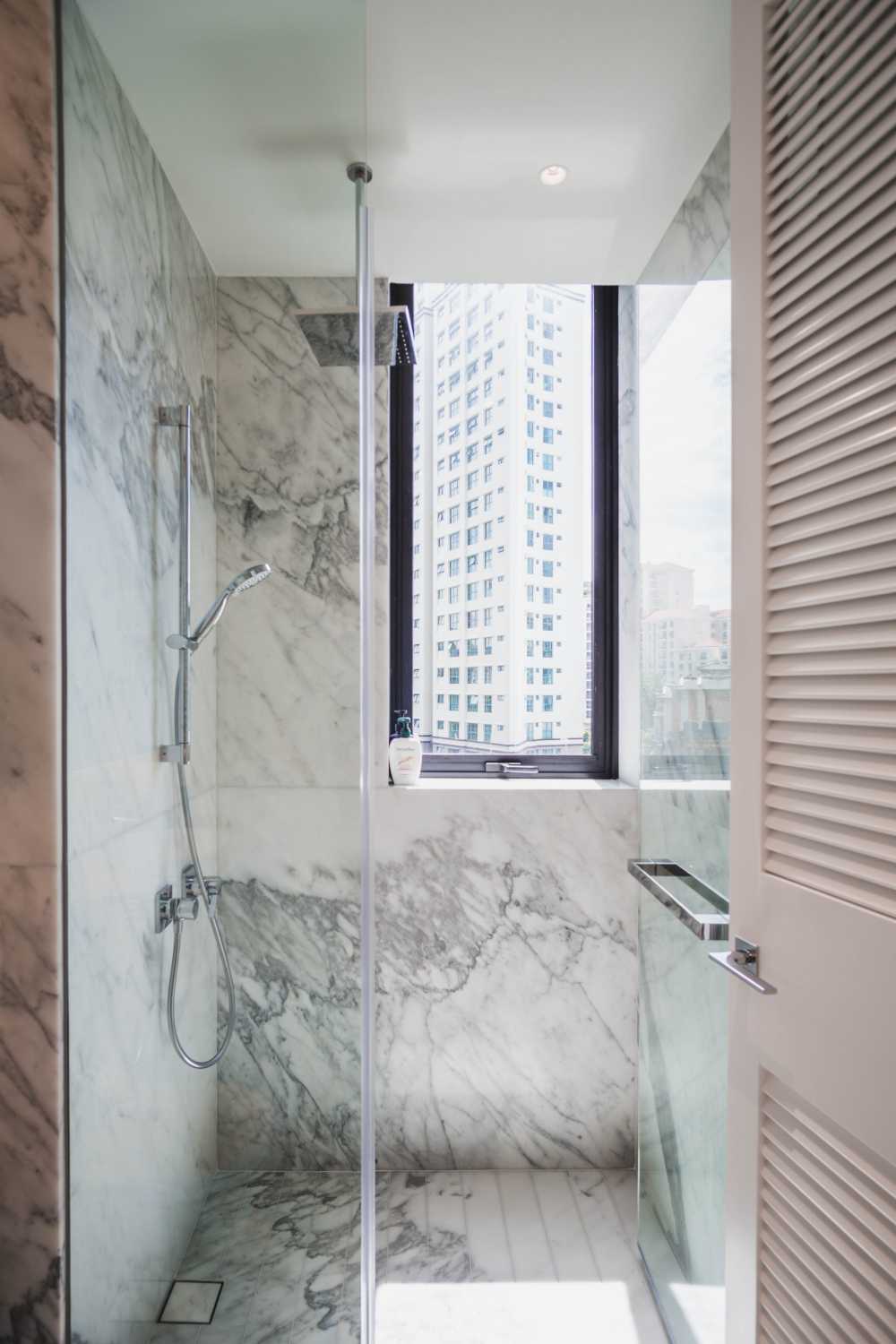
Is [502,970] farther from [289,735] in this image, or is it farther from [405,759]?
[289,735]

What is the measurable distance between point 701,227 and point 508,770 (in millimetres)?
1413

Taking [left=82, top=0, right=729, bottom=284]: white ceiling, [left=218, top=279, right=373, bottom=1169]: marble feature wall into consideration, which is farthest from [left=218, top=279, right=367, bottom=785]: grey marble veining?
[left=82, top=0, right=729, bottom=284]: white ceiling

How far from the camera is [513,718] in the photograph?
7.42 feet

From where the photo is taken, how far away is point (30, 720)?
1089 millimetres

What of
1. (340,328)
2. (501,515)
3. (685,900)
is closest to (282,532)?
(340,328)

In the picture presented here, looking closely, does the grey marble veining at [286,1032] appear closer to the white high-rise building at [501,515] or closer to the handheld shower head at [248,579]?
the handheld shower head at [248,579]

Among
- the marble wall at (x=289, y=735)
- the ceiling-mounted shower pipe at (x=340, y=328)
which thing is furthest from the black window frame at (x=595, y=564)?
→ the marble wall at (x=289, y=735)

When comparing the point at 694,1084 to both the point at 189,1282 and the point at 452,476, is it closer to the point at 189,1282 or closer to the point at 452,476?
the point at 189,1282

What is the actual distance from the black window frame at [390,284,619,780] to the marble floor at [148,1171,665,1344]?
3.57 feet

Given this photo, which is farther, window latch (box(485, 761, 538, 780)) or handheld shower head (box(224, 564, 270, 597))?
window latch (box(485, 761, 538, 780))

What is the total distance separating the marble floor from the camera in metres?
1.19

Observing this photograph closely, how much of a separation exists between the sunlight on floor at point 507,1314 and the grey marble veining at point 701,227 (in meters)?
2.11

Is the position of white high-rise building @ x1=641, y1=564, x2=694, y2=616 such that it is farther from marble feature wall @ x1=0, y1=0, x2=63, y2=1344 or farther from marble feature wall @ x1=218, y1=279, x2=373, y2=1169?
marble feature wall @ x1=0, y1=0, x2=63, y2=1344

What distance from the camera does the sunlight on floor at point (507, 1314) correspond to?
1.51 meters
